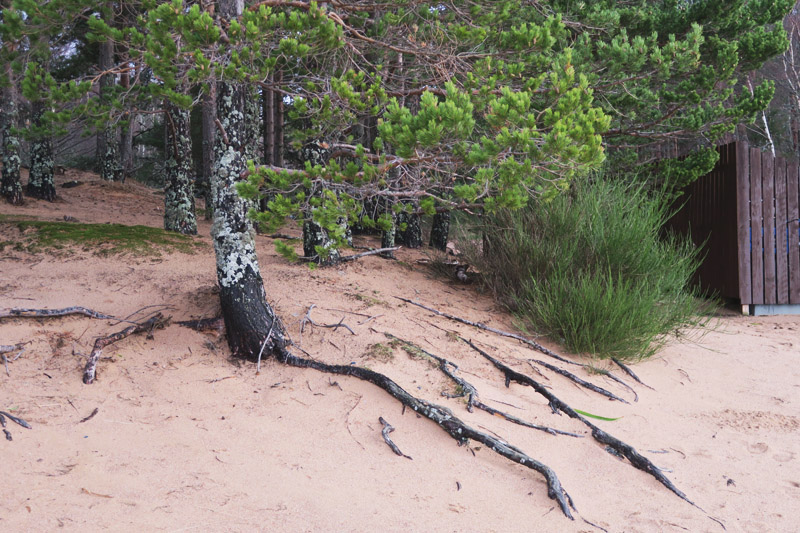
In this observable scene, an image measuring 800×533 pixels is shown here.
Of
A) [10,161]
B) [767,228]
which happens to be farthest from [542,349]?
[10,161]

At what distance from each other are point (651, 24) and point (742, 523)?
22.8 feet

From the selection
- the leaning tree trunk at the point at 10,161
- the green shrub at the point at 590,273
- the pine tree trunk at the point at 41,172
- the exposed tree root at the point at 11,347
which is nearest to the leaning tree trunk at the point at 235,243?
the exposed tree root at the point at 11,347

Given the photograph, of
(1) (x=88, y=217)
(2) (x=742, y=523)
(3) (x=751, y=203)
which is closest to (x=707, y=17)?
(3) (x=751, y=203)

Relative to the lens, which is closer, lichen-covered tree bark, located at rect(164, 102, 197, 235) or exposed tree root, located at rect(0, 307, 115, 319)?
exposed tree root, located at rect(0, 307, 115, 319)

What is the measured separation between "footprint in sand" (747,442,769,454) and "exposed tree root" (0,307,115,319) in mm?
4075

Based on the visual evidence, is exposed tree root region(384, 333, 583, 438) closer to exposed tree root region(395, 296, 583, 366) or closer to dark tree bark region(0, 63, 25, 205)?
exposed tree root region(395, 296, 583, 366)

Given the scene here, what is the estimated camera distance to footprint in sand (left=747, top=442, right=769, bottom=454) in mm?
3264

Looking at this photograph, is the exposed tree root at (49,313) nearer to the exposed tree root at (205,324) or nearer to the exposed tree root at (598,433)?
the exposed tree root at (205,324)

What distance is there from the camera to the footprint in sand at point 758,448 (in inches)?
128

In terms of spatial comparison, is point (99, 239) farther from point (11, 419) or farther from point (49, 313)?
point (11, 419)

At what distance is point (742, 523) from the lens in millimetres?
2531

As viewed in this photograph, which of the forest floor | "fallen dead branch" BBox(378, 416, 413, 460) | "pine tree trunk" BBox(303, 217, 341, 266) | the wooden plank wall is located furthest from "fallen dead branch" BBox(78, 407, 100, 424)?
the wooden plank wall

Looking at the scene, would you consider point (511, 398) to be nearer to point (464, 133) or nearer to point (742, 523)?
point (742, 523)

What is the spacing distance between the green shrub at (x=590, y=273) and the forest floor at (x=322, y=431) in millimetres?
382
